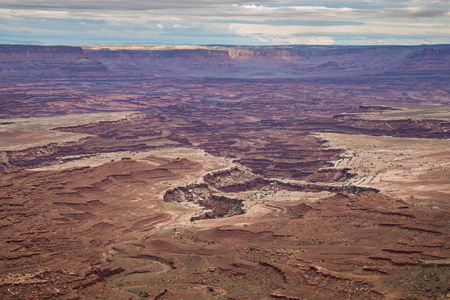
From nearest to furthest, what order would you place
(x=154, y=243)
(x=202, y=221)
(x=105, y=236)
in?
(x=154, y=243) < (x=105, y=236) < (x=202, y=221)

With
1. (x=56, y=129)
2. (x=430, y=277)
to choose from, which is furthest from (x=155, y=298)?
(x=56, y=129)

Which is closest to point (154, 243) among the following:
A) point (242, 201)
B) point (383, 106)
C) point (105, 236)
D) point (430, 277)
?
point (105, 236)

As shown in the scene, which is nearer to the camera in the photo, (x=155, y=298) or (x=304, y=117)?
(x=155, y=298)

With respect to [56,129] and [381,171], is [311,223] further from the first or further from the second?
[56,129]

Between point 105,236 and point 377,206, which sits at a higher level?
point 377,206

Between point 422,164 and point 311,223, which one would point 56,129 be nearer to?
point 422,164

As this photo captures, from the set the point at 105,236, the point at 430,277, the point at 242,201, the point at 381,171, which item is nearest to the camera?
the point at 430,277
